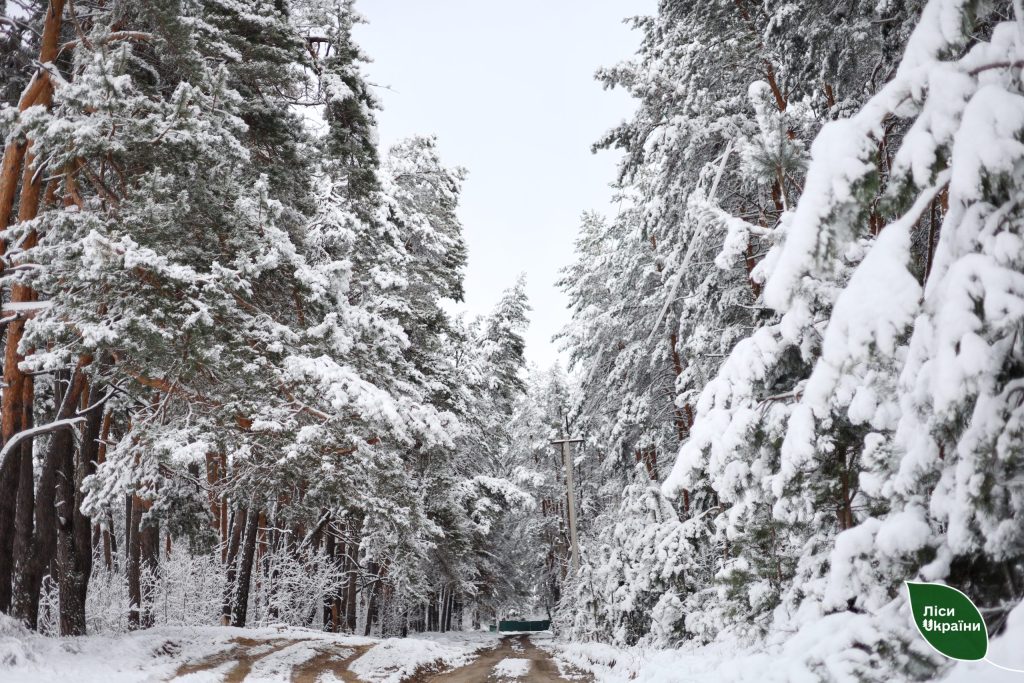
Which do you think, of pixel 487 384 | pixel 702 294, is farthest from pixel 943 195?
pixel 487 384

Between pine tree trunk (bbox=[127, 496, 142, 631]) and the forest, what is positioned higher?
the forest

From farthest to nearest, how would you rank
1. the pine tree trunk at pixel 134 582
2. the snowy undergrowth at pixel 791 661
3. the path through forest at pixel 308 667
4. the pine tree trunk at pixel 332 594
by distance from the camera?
the pine tree trunk at pixel 332 594 → the pine tree trunk at pixel 134 582 → the path through forest at pixel 308 667 → the snowy undergrowth at pixel 791 661

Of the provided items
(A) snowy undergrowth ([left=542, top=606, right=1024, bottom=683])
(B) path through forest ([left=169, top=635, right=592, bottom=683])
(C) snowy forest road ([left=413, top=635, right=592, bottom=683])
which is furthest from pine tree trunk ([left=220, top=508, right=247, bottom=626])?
(A) snowy undergrowth ([left=542, top=606, right=1024, bottom=683])

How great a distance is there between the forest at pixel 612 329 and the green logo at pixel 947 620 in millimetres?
104

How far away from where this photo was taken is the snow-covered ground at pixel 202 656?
792cm

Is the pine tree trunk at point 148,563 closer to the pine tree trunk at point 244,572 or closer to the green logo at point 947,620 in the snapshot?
the pine tree trunk at point 244,572

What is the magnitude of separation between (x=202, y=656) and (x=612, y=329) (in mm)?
11723

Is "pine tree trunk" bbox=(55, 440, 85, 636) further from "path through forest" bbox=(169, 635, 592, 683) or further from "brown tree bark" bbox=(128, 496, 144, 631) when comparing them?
"brown tree bark" bbox=(128, 496, 144, 631)

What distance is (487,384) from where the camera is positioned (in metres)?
30.1

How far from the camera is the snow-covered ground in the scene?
7919mm

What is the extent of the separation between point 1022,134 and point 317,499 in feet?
40.8

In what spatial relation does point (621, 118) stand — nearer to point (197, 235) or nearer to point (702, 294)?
point (702, 294)

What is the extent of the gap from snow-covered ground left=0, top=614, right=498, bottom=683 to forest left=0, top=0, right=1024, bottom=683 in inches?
6.5

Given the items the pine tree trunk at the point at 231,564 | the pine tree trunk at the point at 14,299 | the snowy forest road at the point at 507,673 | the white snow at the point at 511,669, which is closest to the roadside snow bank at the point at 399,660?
the snowy forest road at the point at 507,673
